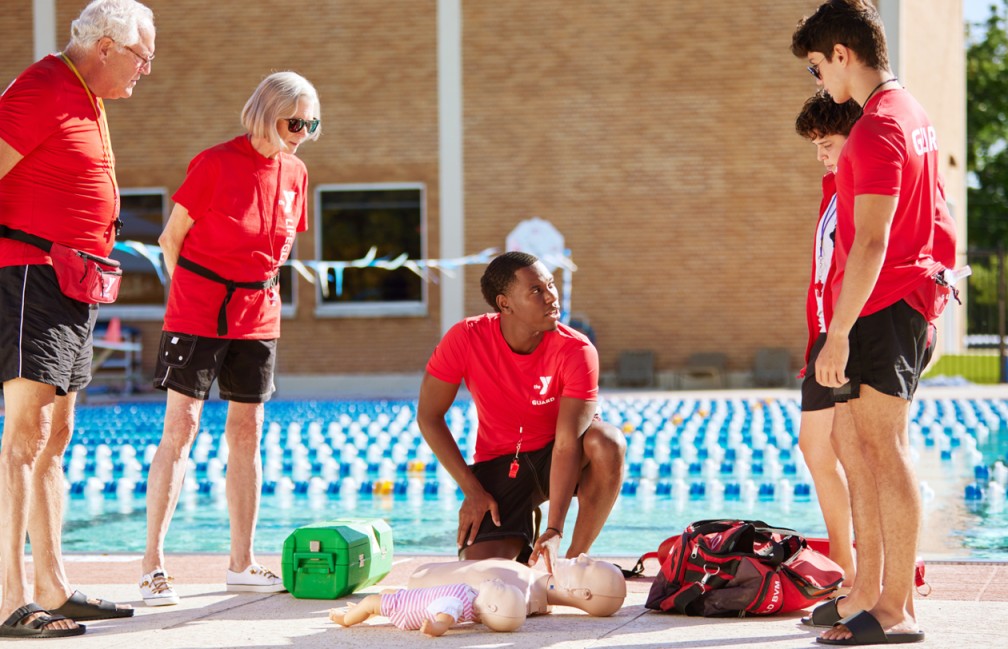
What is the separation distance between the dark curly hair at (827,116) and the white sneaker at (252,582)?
9.19ft

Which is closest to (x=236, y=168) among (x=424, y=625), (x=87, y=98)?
(x=87, y=98)

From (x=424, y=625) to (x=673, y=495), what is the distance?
551cm

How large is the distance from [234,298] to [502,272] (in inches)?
45.6

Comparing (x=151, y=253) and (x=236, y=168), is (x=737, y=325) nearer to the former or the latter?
(x=151, y=253)

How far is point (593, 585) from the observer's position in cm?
461

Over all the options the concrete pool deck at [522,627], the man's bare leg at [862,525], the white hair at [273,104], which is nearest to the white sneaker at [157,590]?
the concrete pool deck at [522,627]

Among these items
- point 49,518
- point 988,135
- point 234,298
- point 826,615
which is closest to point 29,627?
point 49,518

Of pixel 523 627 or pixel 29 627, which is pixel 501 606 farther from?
pixel 29 627

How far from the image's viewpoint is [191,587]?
17.7ft

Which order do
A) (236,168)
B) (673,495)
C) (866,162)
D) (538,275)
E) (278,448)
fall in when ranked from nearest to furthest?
(866,162) → (538,275) → (236,168) → (673,495) → (278,448)

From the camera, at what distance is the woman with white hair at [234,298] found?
17.2ft

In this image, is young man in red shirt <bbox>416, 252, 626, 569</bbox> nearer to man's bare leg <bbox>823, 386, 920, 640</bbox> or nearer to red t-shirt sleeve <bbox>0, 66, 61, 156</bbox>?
man's bare leg <bbox>823, 386, 920, 640</bbox>

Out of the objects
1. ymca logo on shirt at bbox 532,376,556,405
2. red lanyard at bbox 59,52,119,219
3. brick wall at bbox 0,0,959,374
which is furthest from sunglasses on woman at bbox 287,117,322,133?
brick wall at bbox 0,0,959,374

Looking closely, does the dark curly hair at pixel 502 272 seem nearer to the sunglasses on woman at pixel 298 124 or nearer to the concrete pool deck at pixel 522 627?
the sunglasses on woman at pixel 298 124
